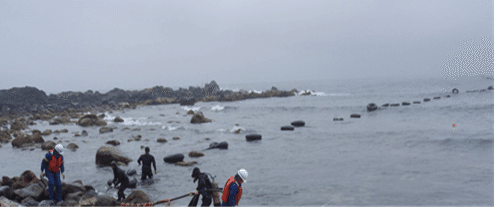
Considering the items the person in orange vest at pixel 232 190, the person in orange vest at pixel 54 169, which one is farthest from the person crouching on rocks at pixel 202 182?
the person in orange vest at pixel 54 169

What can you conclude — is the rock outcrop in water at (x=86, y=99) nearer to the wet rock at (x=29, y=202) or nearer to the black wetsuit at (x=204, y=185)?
the wet rock at (x=29, y=202)

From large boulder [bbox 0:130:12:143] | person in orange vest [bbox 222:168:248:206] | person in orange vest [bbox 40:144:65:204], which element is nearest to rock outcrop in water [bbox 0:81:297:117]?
large boulder [bbox 0:130:12:143]

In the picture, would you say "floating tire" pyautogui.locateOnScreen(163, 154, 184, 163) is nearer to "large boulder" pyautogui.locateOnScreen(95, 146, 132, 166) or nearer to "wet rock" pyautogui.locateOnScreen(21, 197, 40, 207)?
"large boulder" pyautogui.locateOnScreen(95, 146, 132, 166)

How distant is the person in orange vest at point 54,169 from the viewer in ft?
27.9

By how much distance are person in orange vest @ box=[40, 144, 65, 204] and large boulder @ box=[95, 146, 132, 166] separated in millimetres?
5586

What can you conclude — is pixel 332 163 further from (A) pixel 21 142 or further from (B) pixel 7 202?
(A) pixel 21 142

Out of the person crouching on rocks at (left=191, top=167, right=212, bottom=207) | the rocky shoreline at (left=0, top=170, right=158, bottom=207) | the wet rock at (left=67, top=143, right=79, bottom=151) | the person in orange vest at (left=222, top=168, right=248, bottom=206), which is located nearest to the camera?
the person in orange vest at (left=222, top=168, right=248, bottom=206)

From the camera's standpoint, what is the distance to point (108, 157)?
14234mm

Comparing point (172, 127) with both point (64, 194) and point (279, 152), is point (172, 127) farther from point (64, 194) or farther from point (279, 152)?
point (64, 194)

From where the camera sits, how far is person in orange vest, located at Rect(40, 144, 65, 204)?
849 centimetres

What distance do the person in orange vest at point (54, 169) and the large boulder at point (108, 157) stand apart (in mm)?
5586

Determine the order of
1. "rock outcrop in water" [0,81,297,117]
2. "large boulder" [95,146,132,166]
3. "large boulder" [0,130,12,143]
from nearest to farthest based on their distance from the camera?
"large boulder" [95,146,132,166], "large boulder" [0,130,12,143], "rock outcrop in water" [0,81,297,117]


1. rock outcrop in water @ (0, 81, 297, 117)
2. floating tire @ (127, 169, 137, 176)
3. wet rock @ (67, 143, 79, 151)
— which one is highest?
rock outcrop in water @ (0, 81, 297, 117)

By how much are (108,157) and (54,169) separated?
231 inches
